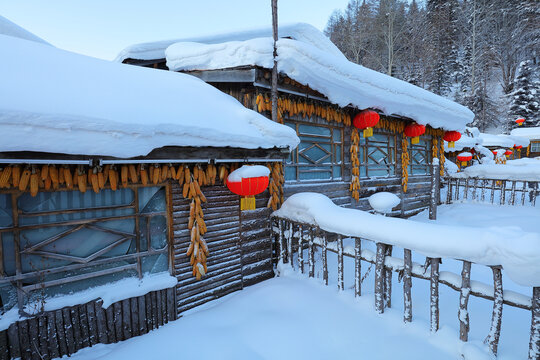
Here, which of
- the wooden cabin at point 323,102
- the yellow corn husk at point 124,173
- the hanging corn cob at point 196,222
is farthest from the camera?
the wooden cabin at point 323,102

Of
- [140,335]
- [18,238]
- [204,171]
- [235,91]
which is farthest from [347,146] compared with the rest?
[18,238]

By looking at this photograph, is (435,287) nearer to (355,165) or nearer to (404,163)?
(355,165)

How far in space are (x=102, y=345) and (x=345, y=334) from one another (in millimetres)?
3313

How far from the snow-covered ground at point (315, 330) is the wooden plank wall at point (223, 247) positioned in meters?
0.29

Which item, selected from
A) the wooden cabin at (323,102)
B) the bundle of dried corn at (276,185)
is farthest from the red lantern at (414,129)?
the bundle of dried corn at (276,185)

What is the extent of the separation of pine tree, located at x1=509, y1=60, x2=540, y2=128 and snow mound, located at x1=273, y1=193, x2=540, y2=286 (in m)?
38.9

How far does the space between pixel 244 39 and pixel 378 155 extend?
5976 millimetres

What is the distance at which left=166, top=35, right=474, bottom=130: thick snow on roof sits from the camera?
532 centimetres

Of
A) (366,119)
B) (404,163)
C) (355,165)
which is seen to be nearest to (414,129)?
(404,163)

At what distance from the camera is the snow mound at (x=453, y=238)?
2359mm

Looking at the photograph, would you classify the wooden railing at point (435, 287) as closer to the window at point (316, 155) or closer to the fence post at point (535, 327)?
the fence post at point (535, 327)

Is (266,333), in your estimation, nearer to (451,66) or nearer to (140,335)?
(140,335)

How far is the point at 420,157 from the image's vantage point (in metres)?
11.5

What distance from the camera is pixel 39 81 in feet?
10.7
